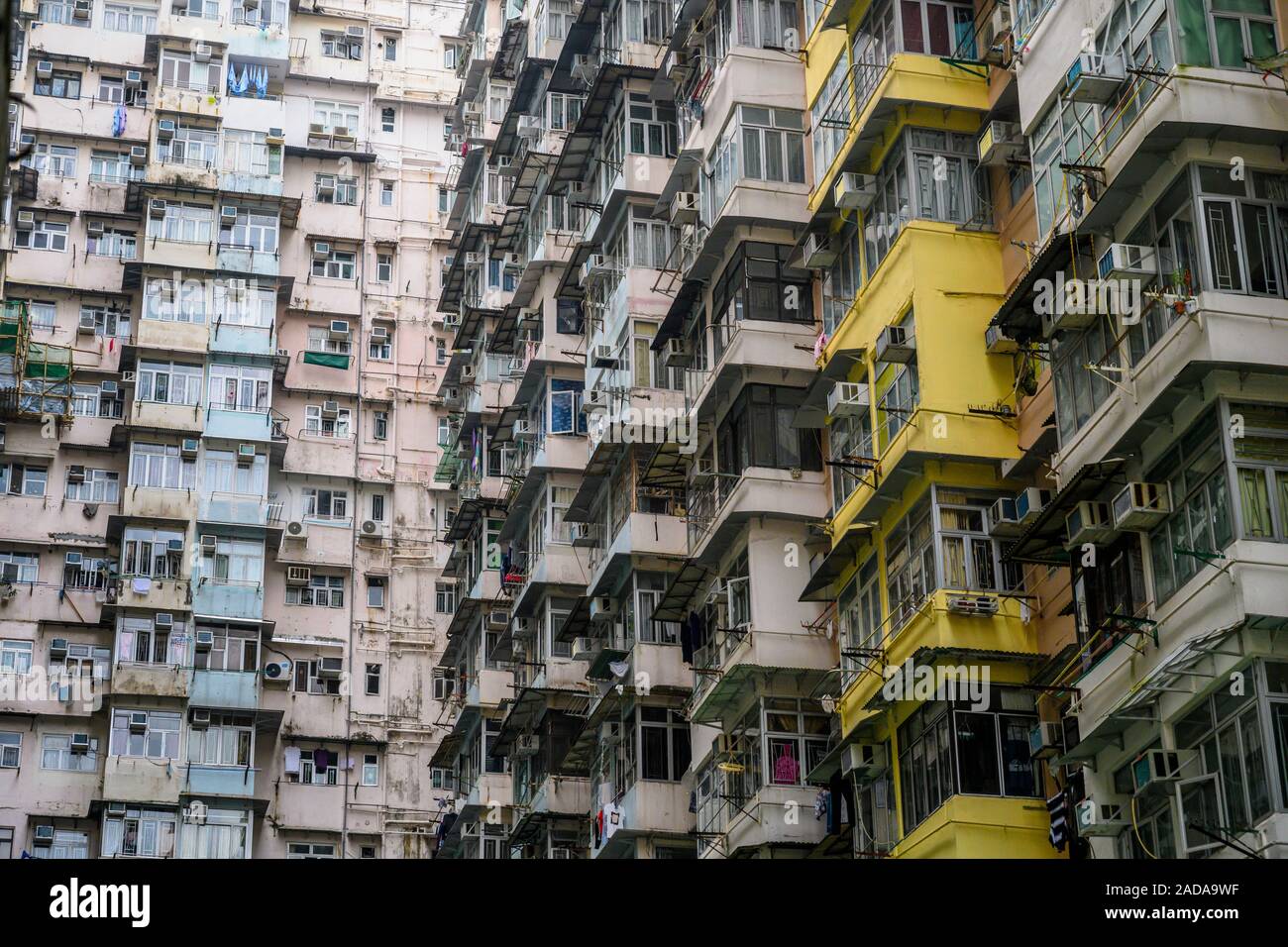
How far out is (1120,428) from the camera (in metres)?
26.8

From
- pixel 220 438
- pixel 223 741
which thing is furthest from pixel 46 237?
pixel 223 741

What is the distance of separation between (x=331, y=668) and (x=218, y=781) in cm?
554

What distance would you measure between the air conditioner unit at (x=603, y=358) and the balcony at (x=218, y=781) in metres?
17.1

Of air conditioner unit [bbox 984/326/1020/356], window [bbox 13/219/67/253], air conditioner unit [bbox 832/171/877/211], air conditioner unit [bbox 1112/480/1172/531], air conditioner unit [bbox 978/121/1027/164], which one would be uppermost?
window [bbox 13/219/67/253]

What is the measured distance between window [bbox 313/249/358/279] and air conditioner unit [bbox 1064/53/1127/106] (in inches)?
1548

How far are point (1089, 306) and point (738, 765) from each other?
12.0m

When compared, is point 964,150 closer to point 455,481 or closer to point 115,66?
point 455,481

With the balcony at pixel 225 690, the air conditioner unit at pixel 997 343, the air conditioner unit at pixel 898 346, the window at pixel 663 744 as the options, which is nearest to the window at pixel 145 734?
the balcony at pixel 225 690

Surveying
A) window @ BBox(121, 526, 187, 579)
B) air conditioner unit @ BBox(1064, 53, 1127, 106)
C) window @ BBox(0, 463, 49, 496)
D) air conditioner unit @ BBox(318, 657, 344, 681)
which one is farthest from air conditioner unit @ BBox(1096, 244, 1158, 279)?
window @ BBox(0, 463, 49, 496)

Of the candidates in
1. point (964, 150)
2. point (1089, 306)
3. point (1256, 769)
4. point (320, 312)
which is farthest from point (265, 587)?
point (1256, 769)

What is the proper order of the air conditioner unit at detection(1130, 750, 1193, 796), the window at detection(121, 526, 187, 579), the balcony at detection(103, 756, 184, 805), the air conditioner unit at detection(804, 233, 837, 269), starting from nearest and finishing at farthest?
the air conditioner unit at detection(1130, 750, 1193, 796) → the air conditioner unit at detection(804, 233, 837, 269) → the balcony at detection(103, 756, 184, 805) → the window at detection(121, 526, 187, 579)

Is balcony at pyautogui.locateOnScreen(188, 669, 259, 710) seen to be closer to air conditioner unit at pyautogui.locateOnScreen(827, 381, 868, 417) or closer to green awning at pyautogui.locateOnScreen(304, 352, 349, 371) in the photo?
green awning at pyautogui.locateOnScreen(304, 352, 349, 371)

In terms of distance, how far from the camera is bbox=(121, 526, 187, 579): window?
2235 inches
